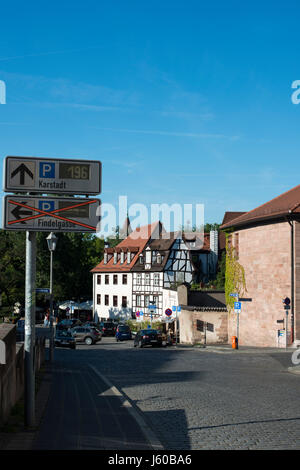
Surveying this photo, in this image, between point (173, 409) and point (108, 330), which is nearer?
point (173, 409)

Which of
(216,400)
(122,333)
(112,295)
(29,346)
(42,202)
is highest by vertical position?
(42,202)

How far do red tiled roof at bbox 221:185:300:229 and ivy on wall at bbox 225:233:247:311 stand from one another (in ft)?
7.63

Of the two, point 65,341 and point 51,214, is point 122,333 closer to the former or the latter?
point 65,341

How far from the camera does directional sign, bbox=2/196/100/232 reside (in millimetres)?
8695

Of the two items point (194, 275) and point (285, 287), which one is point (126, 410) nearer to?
point (285, 287)

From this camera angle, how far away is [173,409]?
12.2 meters

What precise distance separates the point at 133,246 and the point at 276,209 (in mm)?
39151

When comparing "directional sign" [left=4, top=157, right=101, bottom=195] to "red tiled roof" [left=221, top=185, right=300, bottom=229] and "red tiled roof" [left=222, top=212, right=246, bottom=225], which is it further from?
"red tiled roof" [left=222, top=212, right=246, bottom=225]

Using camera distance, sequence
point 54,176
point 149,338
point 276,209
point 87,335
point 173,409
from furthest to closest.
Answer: point 87,335, point 149,338, point 276,209, point 173,409, point 54,176

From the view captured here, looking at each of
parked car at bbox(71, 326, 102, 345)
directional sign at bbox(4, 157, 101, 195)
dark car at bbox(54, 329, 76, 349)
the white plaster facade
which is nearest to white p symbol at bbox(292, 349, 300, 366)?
directional sign at bbox(4, 157, 101, 195)

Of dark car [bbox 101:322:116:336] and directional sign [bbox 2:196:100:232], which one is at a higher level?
directional sign [bbox 2:196:100:232]

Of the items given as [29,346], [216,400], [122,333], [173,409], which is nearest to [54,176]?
[29,346]

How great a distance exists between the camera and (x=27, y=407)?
8961mm

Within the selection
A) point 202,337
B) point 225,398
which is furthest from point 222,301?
point 225,398
